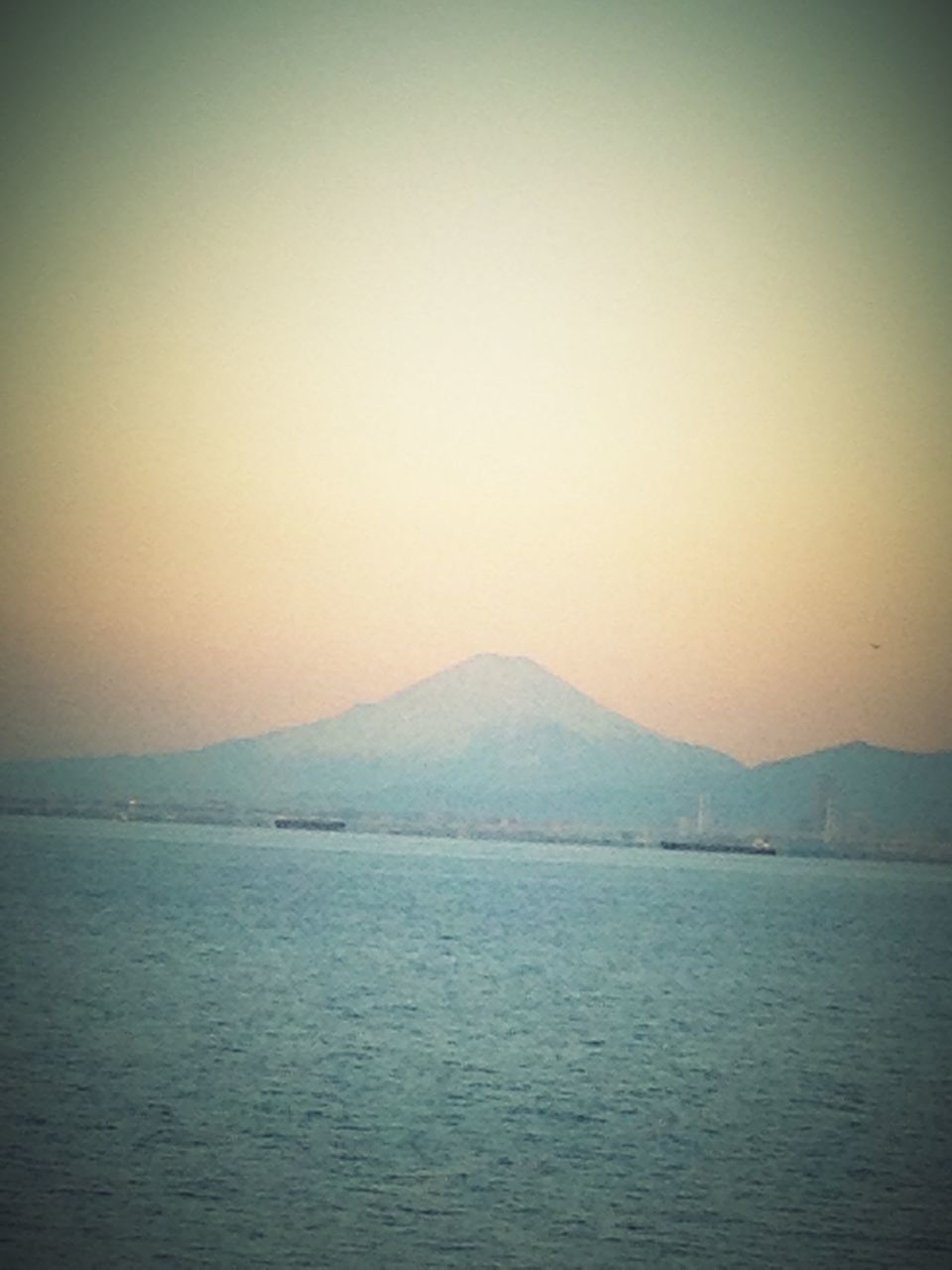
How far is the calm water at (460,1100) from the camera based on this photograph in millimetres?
11156

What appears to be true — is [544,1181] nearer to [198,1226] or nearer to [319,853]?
Result: [198,1226]

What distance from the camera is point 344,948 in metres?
35.4

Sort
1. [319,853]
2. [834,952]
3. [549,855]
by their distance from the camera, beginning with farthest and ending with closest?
[549,855] < [319,853] < [834,952]

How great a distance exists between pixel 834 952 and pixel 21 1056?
2834 centimetres

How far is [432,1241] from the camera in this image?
10.9 m

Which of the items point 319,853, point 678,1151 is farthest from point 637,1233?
point 319,853

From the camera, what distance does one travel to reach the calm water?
36.6 ft

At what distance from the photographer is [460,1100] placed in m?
16.0

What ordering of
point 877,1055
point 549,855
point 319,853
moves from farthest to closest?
1. point 549,855
2. point 319,853
3. point 877,1055

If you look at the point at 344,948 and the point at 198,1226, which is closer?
the point at 198,1226

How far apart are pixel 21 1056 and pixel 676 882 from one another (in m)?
66.2

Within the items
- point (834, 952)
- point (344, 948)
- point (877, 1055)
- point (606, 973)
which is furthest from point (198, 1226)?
point (834, 952)

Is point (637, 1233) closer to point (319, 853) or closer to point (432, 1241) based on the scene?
point (432, 1241)

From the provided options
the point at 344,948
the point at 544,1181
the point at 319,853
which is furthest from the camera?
the point at 319,853
